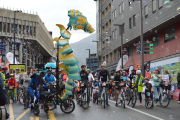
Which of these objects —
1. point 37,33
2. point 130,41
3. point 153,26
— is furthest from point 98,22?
point 153,26

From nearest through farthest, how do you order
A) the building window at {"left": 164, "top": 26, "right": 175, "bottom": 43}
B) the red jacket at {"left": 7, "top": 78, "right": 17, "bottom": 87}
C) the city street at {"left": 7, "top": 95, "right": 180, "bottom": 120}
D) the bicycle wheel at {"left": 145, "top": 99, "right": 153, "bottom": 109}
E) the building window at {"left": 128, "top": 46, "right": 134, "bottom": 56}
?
the city street at {"left": 7, "top": 95, "right": 180, "bottom": 120} < the bicycle wheel at {"left": 145, "top": 99, "right": 153, "bottom": 109} < the red jacket at {"left": 7, "top": 78, "right": 17, "bottom": 87} < the building window at {"left": 164, "top": 26, "right": 175, "bottom": 43} < the building window at {"left": 128, "top": 46, "right": 134, "bottom": 56}

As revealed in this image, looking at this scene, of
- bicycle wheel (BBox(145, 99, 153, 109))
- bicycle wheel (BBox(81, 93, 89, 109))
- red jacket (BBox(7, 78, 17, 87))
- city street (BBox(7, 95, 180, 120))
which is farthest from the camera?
red jacket (BBox(7, 78, 17, 87))

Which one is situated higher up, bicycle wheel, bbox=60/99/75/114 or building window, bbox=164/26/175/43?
building window, bbox=164/26/175/43

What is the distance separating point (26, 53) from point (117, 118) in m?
57.7

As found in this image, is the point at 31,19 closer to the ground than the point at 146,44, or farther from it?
farther from it

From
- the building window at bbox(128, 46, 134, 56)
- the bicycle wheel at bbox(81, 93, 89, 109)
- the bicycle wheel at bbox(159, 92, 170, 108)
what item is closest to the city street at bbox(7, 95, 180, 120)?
the bicycle wheel at bbox(81, 93, 89, 109)

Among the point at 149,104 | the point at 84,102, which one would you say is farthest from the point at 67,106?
the point at 149,104

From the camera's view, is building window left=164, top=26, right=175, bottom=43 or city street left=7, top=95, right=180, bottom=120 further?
building window left=164, top=26, right=175, bottom=43

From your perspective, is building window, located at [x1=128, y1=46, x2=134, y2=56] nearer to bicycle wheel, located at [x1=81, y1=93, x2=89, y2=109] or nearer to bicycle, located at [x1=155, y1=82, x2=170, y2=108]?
bicycle, located at [x1=155, y1=82, x2=170, y2=108]

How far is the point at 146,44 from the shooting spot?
2125 cm

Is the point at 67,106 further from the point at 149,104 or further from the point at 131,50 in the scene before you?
the point at 131,50

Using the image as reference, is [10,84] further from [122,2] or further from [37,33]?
[37,33]

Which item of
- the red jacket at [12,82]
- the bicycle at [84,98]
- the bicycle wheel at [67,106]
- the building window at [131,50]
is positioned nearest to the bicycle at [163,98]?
the bicycle at [84,98]

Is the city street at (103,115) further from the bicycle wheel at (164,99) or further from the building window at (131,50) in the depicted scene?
the building window at (131,50)
